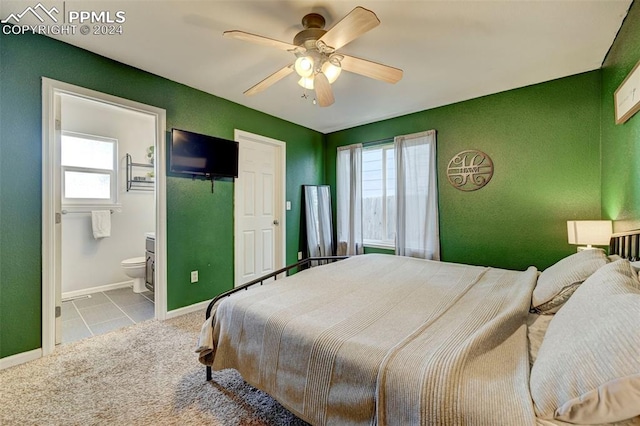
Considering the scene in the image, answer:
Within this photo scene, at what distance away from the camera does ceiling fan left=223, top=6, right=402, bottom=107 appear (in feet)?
5.14

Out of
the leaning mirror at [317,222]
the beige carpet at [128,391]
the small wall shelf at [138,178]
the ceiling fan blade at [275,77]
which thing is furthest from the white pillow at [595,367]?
the small wall shelf at [138,178]

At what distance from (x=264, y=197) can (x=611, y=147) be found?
11.9ft

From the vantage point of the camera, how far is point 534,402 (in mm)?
775

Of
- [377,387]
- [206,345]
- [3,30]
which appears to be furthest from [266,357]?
[3,30]

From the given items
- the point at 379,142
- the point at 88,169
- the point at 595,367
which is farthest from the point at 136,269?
the point at 595,367

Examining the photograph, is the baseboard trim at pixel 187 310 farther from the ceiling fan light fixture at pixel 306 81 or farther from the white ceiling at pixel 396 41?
the ceiling fan light fixture at pixel 306 81

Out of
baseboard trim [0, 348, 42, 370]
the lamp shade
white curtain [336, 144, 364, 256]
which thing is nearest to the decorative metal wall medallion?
the lamp shade

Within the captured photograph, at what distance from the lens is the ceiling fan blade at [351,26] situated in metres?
Result: 1.43

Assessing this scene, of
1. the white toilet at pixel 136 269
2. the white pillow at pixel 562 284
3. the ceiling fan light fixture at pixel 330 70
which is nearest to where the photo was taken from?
the white pillow at pixel 562 284

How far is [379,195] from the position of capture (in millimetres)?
4004

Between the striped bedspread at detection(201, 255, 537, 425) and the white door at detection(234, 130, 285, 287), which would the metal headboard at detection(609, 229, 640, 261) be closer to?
the striped bedspread at detection(201, 255, 537, 425)

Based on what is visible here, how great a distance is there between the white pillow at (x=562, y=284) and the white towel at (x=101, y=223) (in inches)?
188

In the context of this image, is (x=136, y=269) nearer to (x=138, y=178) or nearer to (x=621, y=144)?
(x=138, y=178)

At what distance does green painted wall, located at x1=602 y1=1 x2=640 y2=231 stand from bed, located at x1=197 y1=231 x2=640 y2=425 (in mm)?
365
